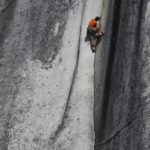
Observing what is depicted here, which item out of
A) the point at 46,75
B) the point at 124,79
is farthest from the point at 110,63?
the point at 46,75

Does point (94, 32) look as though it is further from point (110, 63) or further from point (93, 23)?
point (110, 63)

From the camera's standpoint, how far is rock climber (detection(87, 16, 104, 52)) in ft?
12.4

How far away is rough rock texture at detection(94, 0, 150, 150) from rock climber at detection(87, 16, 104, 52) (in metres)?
0.05

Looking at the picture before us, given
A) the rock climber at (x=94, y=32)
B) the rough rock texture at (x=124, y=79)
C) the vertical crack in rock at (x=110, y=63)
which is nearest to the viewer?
the rough rock texture at (x=124, y=79)

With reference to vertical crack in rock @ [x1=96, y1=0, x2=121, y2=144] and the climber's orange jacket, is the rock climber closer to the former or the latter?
the climber's orange jacket

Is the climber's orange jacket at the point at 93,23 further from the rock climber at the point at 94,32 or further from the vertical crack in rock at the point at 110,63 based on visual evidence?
the vertical crack in rock at the point at 110,63

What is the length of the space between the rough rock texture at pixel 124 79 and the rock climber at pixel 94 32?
5cm

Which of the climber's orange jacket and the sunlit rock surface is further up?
the climber's orange jacket

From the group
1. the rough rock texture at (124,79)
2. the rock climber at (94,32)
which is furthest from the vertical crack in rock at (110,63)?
the rock climber at (94,32)

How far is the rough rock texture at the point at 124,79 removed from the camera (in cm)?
328

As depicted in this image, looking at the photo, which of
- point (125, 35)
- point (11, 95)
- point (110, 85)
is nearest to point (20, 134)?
point (11, 95)

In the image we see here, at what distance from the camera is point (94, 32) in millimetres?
3789

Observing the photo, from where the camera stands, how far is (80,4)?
3922 millimetres

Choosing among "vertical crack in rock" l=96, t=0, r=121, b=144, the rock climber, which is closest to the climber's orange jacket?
the rock climber
